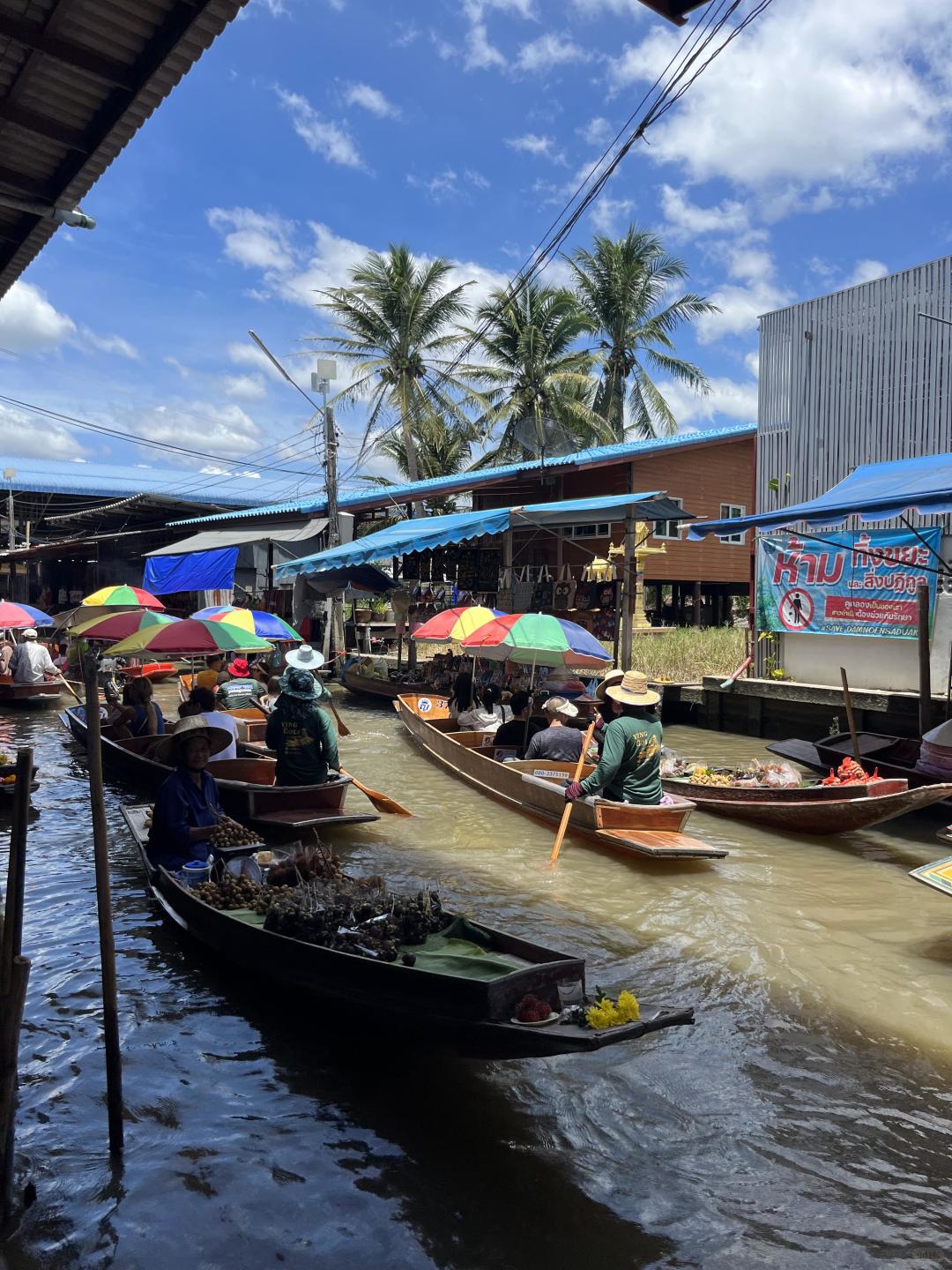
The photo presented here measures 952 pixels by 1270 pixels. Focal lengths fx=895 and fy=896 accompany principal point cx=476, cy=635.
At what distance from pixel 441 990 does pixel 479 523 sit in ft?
45.1

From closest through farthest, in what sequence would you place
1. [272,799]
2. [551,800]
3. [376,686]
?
[272,799]
[551,800]
[376,686]

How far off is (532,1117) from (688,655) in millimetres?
14477

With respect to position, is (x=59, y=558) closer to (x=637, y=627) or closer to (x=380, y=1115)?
(x=637, y=627)

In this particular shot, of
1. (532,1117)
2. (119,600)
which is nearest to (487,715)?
(119,600)

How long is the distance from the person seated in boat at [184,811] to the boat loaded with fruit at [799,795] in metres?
5.90

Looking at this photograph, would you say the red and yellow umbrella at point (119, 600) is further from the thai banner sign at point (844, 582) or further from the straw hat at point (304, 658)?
the thai banner sign at point (844, 582)

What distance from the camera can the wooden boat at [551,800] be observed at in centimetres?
866

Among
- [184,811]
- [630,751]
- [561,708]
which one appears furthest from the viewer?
[561,708]

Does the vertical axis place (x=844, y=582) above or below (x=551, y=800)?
above

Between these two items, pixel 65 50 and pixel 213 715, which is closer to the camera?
pixel 65 50

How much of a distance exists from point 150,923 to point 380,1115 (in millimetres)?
3437

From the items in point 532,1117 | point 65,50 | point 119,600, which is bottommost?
point 532,1117

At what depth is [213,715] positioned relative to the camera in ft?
33.3

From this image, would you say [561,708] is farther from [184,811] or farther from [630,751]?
[184,811]
